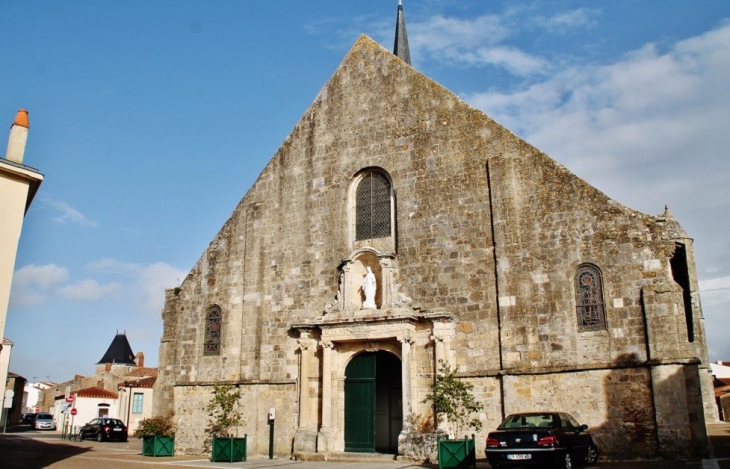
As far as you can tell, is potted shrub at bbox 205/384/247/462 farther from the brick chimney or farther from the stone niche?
the brick chimney

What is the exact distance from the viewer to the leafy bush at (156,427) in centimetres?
1741

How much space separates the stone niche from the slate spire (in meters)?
15.8

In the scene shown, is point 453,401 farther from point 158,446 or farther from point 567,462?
point 158,446

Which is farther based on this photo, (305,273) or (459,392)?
(305,273)

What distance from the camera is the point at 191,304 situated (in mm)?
18750

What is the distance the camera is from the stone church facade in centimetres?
1357

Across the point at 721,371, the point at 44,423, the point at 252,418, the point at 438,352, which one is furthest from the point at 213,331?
the point at 721,371

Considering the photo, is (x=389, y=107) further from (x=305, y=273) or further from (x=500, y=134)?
(x=305, y=273)

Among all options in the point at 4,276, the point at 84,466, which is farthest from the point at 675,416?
the point at 4,276

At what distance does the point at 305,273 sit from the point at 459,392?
17.9ft

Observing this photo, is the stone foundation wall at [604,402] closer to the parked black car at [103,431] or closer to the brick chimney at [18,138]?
the brick chimney at [18,138]

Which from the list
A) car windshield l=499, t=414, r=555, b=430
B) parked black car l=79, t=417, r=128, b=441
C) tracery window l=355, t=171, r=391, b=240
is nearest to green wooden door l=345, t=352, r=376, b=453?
tracery window l=355, t=171, r=391, b=240

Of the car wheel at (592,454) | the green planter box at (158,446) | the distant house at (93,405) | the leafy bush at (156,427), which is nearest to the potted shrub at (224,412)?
the green planter box at (158,446)

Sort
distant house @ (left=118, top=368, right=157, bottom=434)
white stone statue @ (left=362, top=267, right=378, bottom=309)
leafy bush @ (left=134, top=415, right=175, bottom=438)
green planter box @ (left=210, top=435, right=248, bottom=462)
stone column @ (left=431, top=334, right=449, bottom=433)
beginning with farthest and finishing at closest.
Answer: distant house @ (left=118, top=368, right=157, bottom=434) < leafy bush @ (left=134, top=415, right=175, bottom=438) < white stone statue @ (left=362, top=267, right=378, bottom=309) < green planter box @ (left=210, top=435, right=248, bottom=462) < stone column @ (left=431, top=334, right=449, bottom=433)
